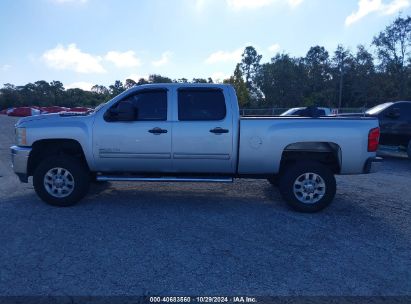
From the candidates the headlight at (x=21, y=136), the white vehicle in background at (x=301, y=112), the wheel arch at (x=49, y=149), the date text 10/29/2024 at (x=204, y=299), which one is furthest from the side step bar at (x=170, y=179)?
the date text 10/29/2024 at (x=204, y=299)

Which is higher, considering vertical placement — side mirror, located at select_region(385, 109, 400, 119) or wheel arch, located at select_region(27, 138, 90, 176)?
side mirror, located at select_region(385, 109, 400, 119)

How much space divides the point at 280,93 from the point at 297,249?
55509mm

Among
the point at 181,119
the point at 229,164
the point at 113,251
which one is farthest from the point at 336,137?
the point at 113,251

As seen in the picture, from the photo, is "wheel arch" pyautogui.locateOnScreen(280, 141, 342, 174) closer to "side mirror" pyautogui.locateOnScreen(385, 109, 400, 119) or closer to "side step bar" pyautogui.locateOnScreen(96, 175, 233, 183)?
"side step bar" pyautogui.locateOnScreen(96, 175, 233, 183)

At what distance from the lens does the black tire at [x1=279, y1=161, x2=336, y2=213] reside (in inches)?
227

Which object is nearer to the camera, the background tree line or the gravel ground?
the gravel ground

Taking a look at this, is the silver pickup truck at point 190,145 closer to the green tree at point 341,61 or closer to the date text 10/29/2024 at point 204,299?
the date text 10/29/2024 at point 204,299

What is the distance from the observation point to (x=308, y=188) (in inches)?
230

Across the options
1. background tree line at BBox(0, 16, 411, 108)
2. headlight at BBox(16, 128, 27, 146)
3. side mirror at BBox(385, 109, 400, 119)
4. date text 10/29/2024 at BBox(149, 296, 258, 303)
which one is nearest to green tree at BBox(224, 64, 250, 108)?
background tree line at BBox(0, 16, 411, 108)

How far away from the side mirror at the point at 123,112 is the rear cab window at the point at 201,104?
Answer: 0.76 meters

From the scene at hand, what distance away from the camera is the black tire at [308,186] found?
576 cm

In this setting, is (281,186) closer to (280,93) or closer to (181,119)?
(181,119)

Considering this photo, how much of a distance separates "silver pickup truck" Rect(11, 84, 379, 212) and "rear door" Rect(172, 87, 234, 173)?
2 cm

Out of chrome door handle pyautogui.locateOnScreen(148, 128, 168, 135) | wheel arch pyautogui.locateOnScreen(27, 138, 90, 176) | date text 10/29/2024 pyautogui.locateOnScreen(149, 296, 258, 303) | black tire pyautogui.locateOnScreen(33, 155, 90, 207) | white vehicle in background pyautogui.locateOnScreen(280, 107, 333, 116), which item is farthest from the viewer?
white vehicle in background pyautogui.locateOnScreen(280, 107, 333, 116)
